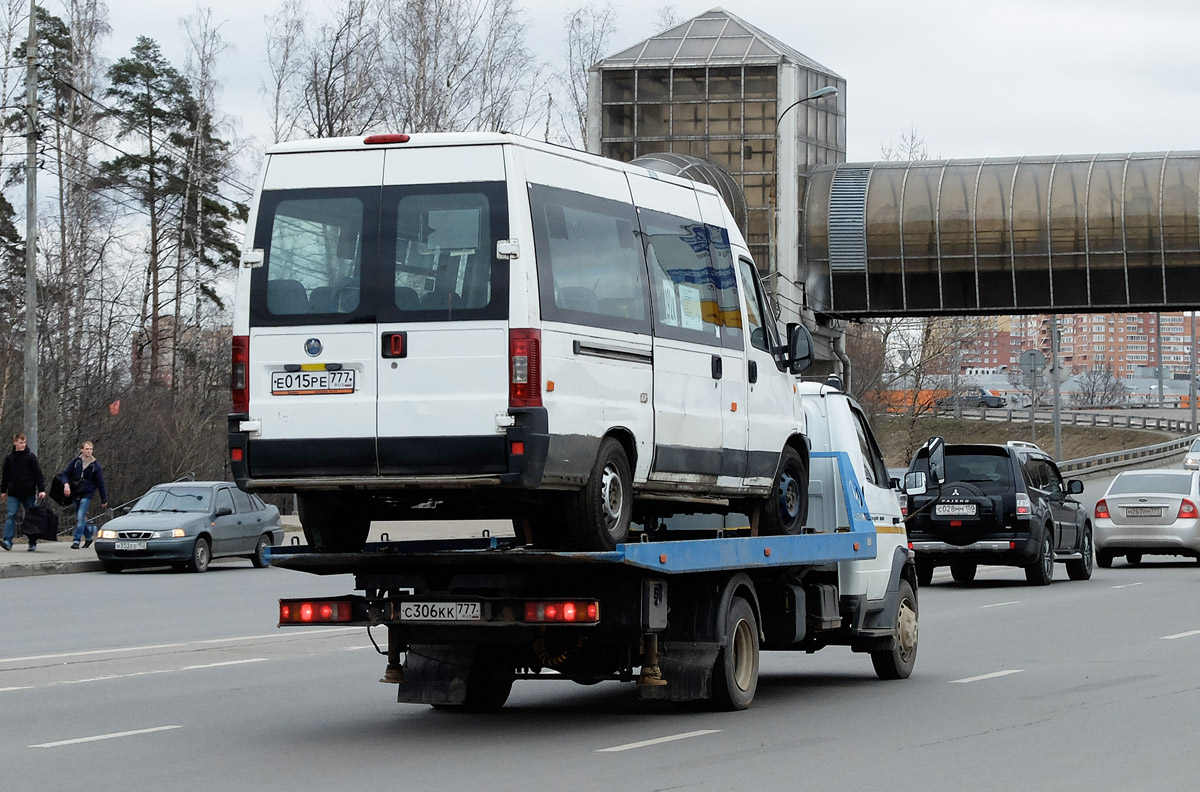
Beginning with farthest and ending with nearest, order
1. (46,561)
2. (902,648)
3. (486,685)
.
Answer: (46,561) → (902,648) → (486,685)

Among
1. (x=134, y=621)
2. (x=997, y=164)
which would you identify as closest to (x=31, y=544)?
(x=134, y=621)

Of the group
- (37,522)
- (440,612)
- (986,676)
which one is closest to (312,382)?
(440,612)

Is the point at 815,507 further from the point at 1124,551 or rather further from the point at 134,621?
the point at 1124,551

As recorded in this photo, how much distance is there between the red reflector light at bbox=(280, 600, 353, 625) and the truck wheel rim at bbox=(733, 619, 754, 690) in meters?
2.48

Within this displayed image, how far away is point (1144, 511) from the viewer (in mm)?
27719

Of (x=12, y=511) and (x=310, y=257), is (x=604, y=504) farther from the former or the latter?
(x=12, y=511)

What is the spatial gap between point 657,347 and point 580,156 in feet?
3.96

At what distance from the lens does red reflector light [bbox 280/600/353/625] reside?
1003 centimetres

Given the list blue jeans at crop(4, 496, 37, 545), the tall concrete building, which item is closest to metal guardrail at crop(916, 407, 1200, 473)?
the tall concrete building

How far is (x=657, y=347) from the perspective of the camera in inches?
417

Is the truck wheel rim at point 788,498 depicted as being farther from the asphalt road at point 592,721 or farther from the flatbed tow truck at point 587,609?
the asphalt road at point 592,721

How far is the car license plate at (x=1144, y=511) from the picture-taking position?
2761 centimetres

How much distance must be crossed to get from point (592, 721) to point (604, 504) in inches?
64.4

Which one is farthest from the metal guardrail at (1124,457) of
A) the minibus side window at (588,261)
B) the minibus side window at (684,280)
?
the minibus side window at (588,261)
